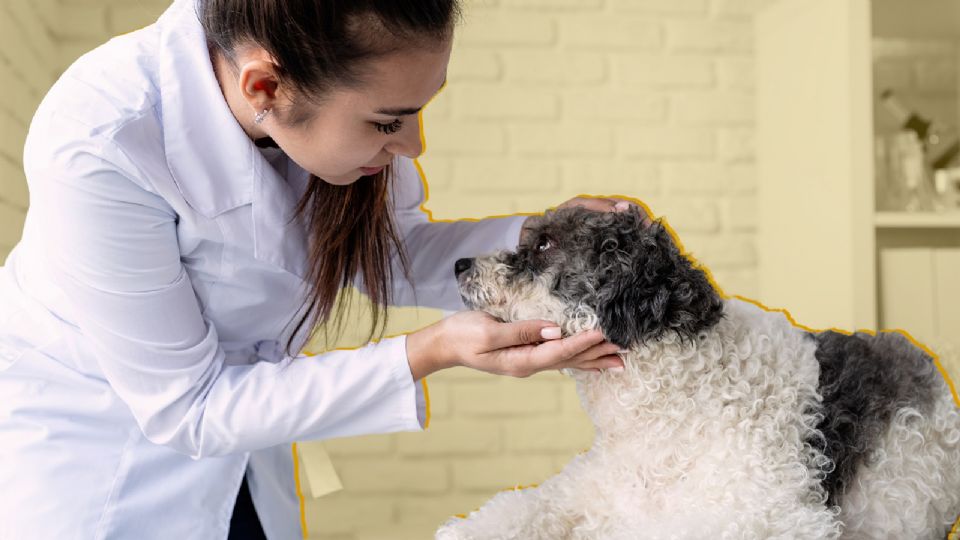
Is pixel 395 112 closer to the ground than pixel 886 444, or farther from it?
farther from it

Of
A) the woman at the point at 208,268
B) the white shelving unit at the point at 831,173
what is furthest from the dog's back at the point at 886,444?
the white shelving unit at the point at 831,173

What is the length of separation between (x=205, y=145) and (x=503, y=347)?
47 cm

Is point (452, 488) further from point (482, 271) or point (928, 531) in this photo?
point (928, 531)

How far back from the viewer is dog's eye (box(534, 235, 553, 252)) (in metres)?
1.27

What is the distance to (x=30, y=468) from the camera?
1.19 meters

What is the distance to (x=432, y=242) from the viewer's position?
4.94 ft

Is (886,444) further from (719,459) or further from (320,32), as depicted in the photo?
(320,32)

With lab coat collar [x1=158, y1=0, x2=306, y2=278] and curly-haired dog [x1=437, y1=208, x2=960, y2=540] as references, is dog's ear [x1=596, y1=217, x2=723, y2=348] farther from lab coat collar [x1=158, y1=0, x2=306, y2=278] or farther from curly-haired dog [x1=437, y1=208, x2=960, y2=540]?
lab coat collar [x1=158, y1=0, x2=306, y2=278]

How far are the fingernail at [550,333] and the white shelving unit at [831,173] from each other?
1.33m

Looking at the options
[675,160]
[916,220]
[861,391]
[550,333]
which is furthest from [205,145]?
[916,220]

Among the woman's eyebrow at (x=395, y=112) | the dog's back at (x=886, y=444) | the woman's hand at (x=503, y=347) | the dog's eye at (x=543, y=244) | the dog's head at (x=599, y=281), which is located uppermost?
the woman's eyebrow at (x=395, y=112)

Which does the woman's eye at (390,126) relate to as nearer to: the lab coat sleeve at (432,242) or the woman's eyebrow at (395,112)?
the woman's eyebrow at (395,112)

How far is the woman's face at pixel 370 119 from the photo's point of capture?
1.05m

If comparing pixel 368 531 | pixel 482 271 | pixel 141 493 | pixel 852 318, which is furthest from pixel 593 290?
pixel 368 531
